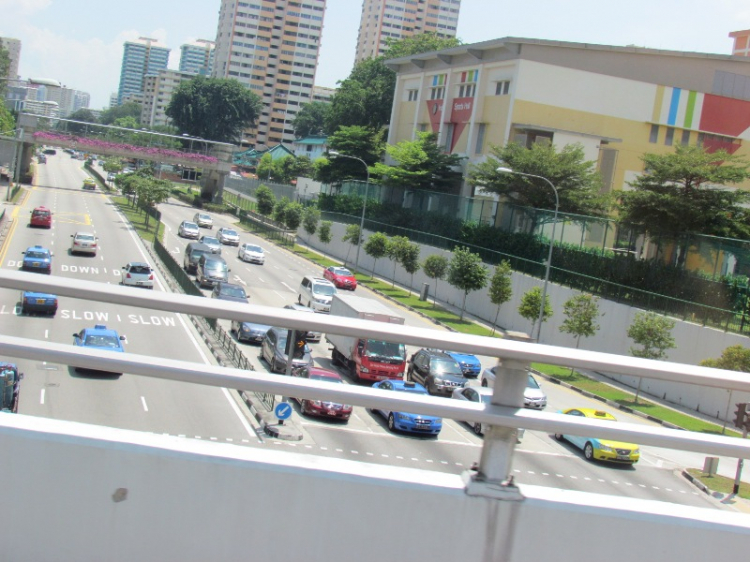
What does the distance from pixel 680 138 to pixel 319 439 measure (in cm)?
5433

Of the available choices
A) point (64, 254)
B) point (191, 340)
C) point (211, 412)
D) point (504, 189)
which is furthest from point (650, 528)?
point (504, 189)

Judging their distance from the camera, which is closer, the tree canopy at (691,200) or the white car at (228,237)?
the tree canopy at (691,200)

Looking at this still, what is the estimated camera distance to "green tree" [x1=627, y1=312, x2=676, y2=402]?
29172 millimetres

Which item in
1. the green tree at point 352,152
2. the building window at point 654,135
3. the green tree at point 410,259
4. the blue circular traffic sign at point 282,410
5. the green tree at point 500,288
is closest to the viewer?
the blue circular traffic sign at point 282,410

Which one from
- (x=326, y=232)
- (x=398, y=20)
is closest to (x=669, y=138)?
(x=326, y=232)

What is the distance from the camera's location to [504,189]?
45719mm

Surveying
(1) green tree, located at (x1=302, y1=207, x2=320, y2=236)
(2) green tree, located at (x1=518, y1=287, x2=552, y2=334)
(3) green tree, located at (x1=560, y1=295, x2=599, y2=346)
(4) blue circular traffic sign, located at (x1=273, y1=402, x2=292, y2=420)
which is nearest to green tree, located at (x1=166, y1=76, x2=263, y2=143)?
(1) green tree, located at (x1=302, y1=207, x2=320, y2=236)

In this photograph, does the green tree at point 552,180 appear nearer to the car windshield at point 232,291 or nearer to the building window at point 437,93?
the building window at point 437,93

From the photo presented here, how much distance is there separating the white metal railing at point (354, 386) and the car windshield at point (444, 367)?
1.10 meters

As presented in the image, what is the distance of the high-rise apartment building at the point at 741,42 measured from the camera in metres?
107

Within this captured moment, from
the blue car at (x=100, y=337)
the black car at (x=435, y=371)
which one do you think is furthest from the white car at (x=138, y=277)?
the black car at (x=435, y=371)

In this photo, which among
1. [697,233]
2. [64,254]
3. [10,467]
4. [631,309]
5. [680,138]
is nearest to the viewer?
[10,467]

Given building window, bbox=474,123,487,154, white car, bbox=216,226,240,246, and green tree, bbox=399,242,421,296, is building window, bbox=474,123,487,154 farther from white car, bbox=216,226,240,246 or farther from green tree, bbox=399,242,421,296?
white car, bbox=216,226,240,246

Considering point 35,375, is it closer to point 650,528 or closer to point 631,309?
point 650,528
